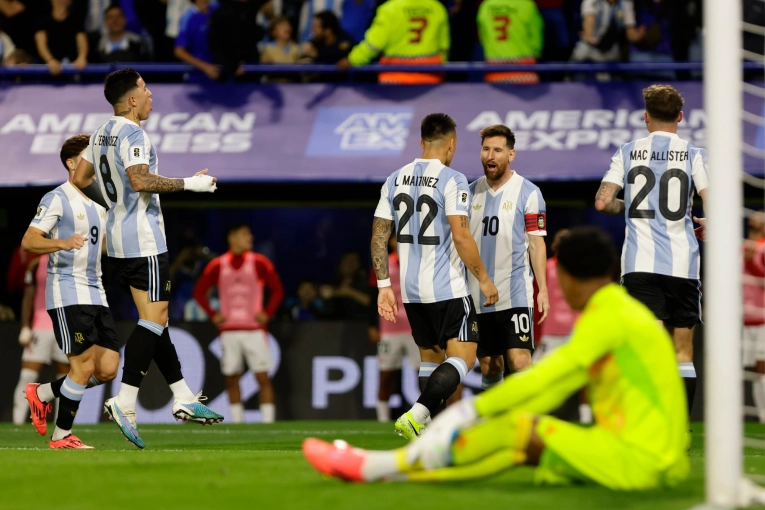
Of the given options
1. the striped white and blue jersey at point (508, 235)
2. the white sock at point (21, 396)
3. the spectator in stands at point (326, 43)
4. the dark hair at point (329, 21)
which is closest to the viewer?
the striped white and blue jersey at point (508, 235)

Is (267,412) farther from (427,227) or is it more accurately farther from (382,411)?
(427,227)

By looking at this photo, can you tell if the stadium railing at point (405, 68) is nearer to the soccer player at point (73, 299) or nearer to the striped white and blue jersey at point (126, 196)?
the soccer player at point (73, 299)

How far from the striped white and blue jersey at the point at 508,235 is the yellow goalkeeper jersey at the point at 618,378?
3.75 metres

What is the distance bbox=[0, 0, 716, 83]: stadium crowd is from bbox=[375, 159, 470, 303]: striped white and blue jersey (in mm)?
5360

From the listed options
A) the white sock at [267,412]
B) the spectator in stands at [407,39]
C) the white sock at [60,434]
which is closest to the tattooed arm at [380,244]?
the white sock at [60,434]

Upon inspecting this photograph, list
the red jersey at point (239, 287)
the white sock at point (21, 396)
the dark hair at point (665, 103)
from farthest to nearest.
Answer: the red jersey at point (239, 287)
the white sock at point (21, 396)
the dark hair at point (665, 103)

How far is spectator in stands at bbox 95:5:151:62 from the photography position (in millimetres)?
14047

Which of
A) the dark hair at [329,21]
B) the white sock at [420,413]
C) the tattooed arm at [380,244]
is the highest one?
the dark hair at [329,21]

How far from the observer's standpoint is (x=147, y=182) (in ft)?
25.0

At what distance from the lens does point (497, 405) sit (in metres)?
4.64

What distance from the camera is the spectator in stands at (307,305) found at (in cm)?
1426

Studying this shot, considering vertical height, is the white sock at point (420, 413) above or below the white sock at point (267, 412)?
above

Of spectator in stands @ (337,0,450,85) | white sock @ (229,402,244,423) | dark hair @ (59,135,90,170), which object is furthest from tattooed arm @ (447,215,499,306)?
white sock @ (229,402,244,423)

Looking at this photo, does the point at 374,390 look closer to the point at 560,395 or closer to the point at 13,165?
the point at 13,165
